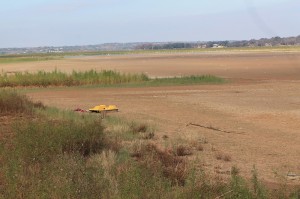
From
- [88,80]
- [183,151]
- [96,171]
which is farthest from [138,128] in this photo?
[88,80]

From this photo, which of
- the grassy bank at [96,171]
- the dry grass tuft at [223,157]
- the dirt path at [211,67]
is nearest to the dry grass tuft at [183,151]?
the grassy bank at [96,171]

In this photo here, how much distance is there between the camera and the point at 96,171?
770 cm

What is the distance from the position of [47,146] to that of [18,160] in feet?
3.00

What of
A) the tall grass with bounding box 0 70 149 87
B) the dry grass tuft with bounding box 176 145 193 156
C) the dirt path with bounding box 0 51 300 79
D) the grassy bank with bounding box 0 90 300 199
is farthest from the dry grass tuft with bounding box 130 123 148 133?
the dirt path with bounding box 0 51 300 79

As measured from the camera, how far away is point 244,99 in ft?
80.7

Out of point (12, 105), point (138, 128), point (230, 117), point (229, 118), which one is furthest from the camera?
point (230, 117)

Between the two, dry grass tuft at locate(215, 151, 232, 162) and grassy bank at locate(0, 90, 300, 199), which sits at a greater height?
grassy bank at locate(0, 90, 300, 199)

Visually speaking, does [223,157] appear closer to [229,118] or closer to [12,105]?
[229,118]

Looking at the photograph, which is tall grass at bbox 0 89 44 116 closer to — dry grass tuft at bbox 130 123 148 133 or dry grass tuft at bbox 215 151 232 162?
dry grass tuft at bbox 130 123 148 133

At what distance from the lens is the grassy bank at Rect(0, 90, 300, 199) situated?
6074 mm

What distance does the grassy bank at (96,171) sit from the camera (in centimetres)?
607

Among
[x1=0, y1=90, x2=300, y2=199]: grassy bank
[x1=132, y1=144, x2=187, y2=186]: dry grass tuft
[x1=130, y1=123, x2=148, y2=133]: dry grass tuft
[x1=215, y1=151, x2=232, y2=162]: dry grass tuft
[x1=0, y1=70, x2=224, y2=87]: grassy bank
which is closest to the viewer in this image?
[x1=0, y1=90, x2=300, y2=199]: grassy bank

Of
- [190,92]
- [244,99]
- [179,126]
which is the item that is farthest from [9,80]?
[179,126]

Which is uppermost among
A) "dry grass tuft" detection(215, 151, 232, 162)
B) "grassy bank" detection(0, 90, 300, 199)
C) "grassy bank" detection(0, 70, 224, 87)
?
"grassy bank" detection(0, 90, 300, 199)
